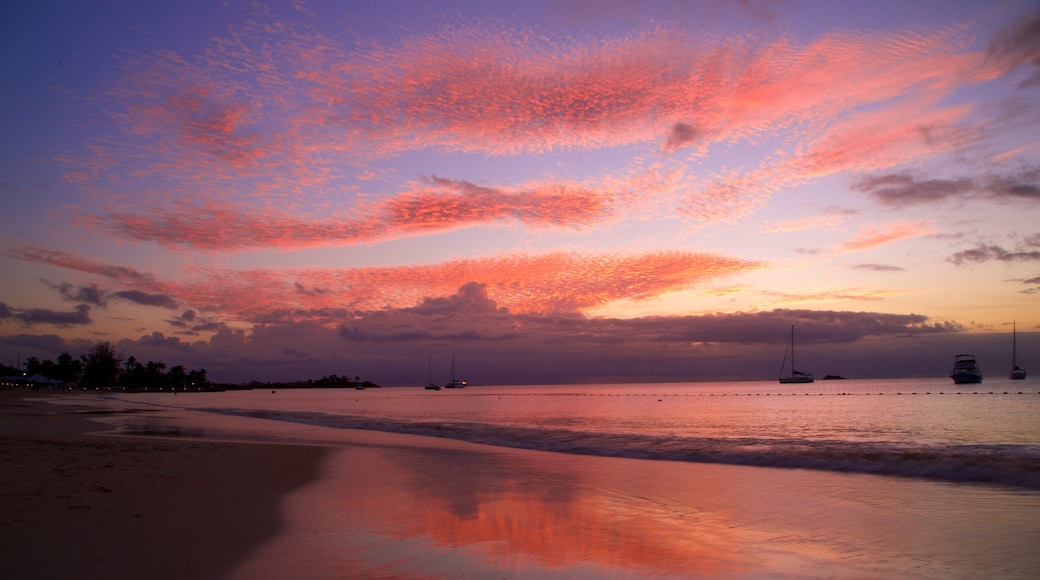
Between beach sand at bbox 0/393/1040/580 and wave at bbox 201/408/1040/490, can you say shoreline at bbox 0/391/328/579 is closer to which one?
beach sand at bbox 0/393/1040/580

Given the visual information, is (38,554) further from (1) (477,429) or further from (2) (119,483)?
(1) (477,429)

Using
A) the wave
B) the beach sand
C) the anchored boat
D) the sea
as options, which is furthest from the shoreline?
the anchored boat

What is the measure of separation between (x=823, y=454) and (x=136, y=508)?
24.2 meters

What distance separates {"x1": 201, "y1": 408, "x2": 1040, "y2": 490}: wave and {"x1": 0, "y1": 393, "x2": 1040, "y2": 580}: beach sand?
1999 millimetres

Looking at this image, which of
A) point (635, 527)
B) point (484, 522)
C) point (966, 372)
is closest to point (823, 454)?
point (635, 527)

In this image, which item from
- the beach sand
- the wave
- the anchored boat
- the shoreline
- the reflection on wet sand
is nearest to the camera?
the shoreline

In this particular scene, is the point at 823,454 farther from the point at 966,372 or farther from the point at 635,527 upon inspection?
the point at 966,372

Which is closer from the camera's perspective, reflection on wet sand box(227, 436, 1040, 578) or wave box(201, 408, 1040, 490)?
reflection on wet sand box(227, 436, 1040, 578)

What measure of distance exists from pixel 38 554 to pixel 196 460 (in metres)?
12.8

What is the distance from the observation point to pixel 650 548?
10.8 meters

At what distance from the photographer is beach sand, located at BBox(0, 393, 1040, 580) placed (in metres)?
9.48

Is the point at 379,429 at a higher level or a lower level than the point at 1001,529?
lower

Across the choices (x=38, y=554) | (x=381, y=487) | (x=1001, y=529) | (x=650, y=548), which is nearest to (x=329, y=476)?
(x=381, y=487)

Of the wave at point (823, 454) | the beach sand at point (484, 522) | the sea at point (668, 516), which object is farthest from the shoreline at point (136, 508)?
the wave at point (823, 454)
